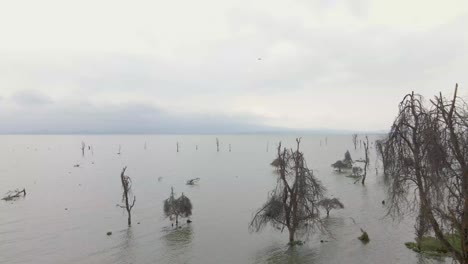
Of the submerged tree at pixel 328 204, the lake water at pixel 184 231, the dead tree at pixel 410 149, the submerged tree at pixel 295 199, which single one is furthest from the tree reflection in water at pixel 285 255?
the dead tree at pixel 410 149

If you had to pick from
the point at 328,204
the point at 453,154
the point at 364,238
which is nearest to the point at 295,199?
the point at 364,238

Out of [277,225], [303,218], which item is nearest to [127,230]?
[277,225]

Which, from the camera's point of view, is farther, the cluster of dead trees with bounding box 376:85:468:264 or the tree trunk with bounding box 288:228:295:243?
the tree trunk with bounding box 288:228:295:243

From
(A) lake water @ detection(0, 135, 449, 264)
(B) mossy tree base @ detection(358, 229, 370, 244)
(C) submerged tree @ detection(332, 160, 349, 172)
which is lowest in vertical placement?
(A) lake water @ detection(0, 135, 449, 264)

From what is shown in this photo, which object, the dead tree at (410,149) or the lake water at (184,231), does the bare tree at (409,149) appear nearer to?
the dead tree at (410,149)

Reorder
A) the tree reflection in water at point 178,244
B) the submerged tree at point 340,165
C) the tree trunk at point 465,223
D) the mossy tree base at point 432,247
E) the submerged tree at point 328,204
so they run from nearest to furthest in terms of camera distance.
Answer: the tree trunk at point 465,223 → the mossy tree base at point 432,247 → the tree reflection in water at point 178,244 → the submerged tree at point 328,204 → the submerged tree at point 340,165

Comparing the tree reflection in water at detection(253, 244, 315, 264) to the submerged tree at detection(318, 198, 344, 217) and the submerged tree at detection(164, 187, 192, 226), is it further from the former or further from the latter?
the submerged tree at detection(164, 187, 192, 226)

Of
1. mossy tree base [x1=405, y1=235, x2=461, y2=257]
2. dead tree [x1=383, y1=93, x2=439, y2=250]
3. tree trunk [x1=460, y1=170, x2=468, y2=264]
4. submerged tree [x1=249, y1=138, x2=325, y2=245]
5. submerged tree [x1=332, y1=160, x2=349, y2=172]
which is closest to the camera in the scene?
tree trunk [x1=460, y1=170, x2=468, y2=264]

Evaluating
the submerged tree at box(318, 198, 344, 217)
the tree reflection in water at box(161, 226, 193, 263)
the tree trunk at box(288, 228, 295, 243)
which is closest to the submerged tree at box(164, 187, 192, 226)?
the tree reflection in water at box(161, 226, 193, 263)

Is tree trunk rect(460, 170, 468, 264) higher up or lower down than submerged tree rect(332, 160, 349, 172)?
higher up

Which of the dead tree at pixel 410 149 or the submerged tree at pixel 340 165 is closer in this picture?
the dead tree at pixel 410 149

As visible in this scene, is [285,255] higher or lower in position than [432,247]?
lower

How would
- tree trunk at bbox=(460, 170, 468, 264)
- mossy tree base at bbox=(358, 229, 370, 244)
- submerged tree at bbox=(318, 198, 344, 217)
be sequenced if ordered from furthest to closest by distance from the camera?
submerged tree at bbox=(318, 198, 344, 217) → mossy tree base at bbox=(358, 229, 370, 244) → tree trunk at bbox=(460, 170, 468, 264)

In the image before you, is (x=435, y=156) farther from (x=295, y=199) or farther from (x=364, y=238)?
(x=364, y=238)
